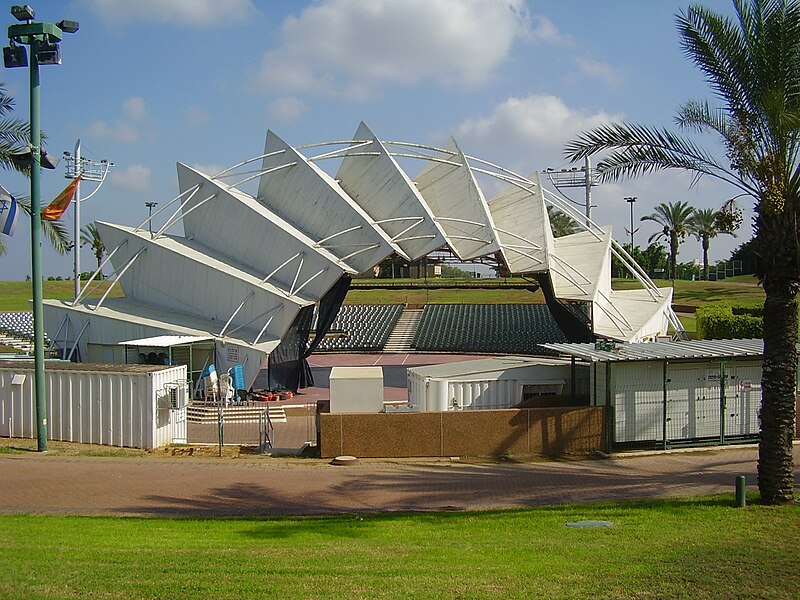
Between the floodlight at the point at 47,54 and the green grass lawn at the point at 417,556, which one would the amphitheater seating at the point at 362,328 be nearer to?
the floodlight at the point at 47,54

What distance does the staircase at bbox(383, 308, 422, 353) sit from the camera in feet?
160

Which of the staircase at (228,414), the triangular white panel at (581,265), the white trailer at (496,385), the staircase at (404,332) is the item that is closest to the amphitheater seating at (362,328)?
the staircase at (404,332)

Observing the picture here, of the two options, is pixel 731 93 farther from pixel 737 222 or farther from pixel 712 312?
pixel 712 312

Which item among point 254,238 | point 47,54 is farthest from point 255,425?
point 47,54

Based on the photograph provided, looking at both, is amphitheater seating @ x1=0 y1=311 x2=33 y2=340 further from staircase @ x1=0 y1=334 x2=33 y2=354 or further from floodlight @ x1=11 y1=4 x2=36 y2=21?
floodlight @ x1=11 y1=4 x2=36 y2=21

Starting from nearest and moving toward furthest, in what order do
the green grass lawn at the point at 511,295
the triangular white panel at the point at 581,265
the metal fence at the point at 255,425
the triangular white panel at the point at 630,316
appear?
1. the metal fence at the point at 255,425
2. the triangular white panel at the point at 630,316
3. the triangular white panel at the point at 581,265
4. the green grass lawn at the point at 511,295

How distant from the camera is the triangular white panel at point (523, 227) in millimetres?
31719

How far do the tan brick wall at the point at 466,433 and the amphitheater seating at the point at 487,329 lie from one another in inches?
1044

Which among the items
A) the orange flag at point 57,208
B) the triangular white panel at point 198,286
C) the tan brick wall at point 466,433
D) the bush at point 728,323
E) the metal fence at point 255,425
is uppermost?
the orange flag at point 57,208

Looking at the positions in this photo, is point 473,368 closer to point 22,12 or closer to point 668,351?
point 668,351

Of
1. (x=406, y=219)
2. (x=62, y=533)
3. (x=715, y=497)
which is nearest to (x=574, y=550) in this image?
(x=715, y=497)

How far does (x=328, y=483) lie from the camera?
14.9 meters

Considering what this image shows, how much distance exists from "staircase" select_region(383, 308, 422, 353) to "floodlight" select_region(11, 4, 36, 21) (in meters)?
33.7

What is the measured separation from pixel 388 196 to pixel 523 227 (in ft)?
20.6
